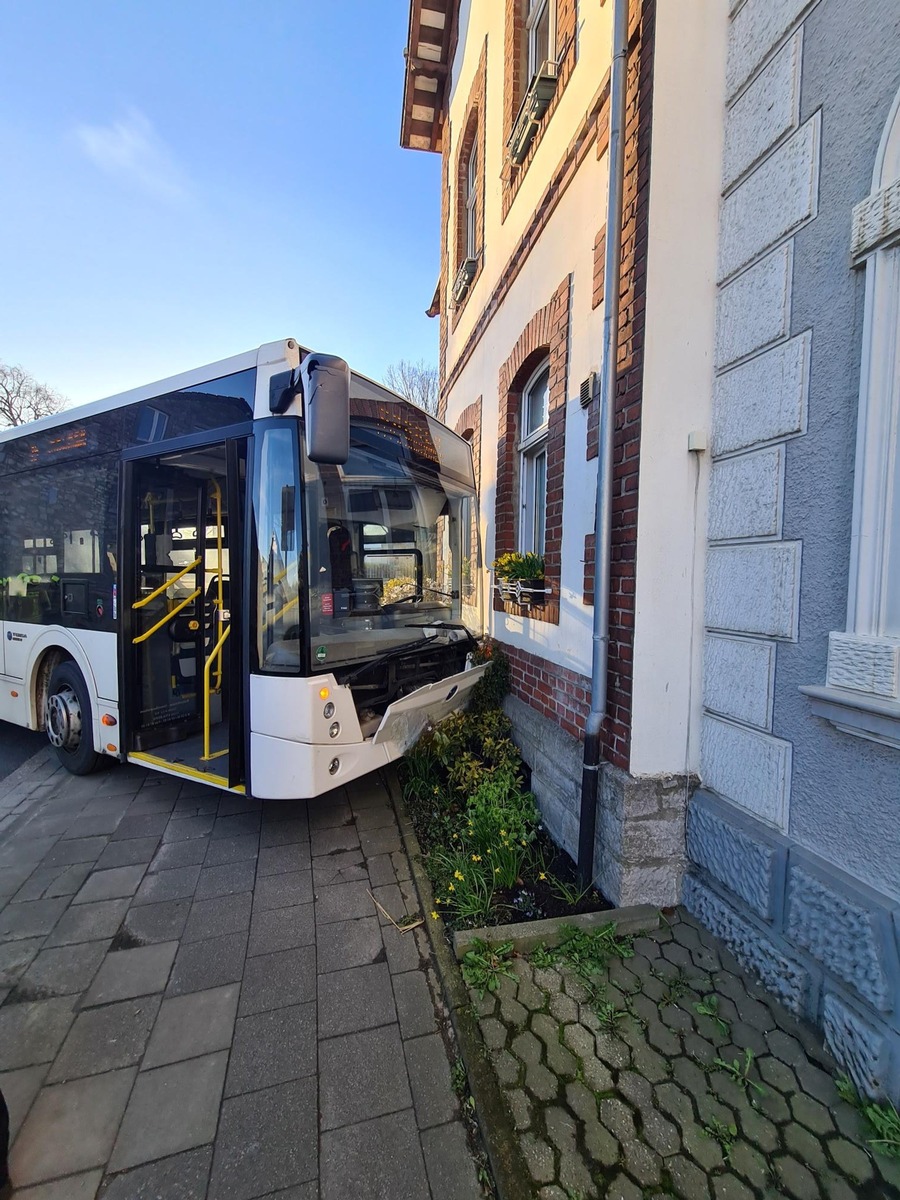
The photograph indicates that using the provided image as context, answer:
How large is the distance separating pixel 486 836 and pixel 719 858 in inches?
48.7

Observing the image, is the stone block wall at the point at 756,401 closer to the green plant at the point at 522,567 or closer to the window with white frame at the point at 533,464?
the green plant at the point at 522,567

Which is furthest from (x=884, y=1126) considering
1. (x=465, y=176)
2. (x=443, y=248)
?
(x=443, y=248)

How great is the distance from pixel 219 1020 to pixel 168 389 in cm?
349

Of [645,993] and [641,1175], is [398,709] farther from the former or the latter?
[641,1175]

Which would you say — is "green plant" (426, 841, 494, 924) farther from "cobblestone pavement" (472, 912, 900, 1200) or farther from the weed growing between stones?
the weed growing between stones

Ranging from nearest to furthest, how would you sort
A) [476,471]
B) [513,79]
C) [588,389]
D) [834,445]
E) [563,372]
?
[834,445]
[588,389]
[563,372]
[513,79]
[476,471]

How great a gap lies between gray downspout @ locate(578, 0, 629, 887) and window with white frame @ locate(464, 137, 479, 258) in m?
4.55

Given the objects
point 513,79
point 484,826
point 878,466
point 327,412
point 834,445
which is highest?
point 513,79

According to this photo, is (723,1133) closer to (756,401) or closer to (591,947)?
(591,947)

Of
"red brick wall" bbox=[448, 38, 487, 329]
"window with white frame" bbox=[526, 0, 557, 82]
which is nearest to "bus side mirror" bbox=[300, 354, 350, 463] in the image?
"window with white frame" bbox=[526, 0, 557, 82]

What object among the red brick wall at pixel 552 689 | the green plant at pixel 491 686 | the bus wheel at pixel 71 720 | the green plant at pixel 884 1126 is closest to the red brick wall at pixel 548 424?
the red brick wall at pixel 552 689

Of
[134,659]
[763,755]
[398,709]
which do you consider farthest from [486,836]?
[134,659]

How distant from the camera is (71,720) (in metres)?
4.23

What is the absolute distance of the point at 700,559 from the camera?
258 centimetres
